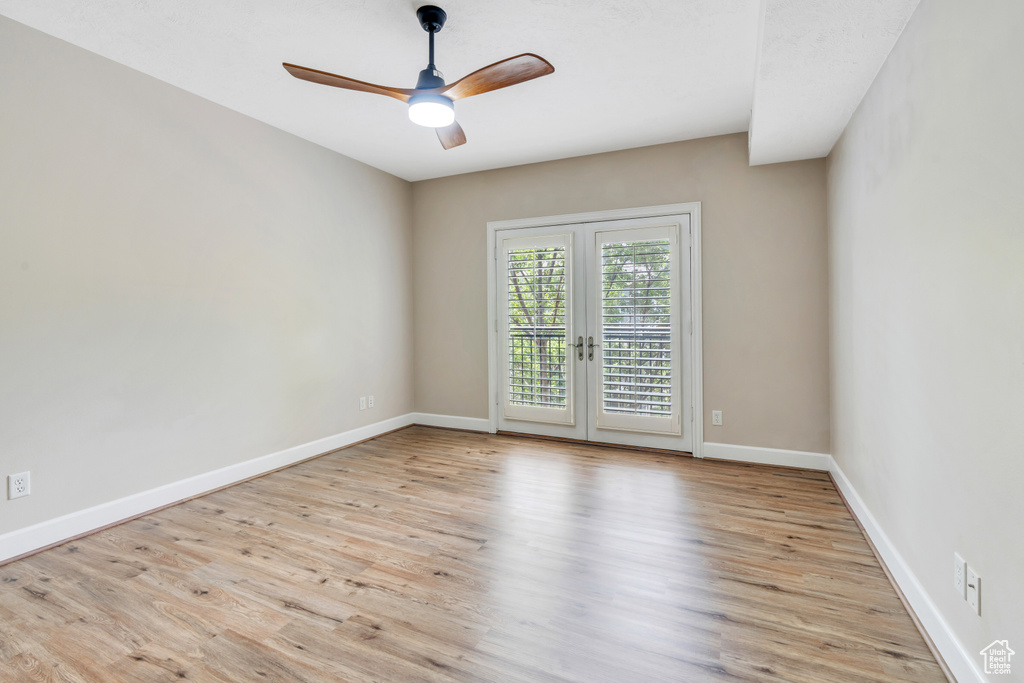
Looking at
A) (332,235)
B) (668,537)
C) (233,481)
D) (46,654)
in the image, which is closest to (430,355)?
(332,235)

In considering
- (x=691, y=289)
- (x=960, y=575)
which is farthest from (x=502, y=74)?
(x=960, y=575)

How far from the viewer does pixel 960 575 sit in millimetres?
1556

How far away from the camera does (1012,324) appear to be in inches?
50.2

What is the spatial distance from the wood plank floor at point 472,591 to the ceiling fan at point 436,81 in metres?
2.28

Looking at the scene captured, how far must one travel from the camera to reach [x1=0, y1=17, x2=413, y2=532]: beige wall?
8.23 ft

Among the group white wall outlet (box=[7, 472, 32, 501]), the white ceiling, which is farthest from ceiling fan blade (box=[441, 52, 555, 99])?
white wall outlet (box=[7, 472, 32, 501])

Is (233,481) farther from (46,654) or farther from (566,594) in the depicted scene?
(566,594)

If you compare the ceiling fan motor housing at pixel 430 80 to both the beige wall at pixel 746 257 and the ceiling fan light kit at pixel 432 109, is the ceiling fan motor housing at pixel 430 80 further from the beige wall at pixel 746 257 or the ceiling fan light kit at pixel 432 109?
the beige wall at pixel 746 257

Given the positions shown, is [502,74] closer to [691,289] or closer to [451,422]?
[691,289]

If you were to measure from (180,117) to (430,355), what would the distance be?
9.80 feet

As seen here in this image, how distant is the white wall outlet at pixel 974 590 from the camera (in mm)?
1450

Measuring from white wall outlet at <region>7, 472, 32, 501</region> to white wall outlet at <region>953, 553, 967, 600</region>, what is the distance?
4.05 meters

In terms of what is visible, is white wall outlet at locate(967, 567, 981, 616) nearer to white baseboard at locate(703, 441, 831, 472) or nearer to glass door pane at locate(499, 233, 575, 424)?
white baseboard at locate(703, 441, 831, 472)

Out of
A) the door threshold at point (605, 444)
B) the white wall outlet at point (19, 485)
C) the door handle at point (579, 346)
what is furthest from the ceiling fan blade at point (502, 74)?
the door threshold at point (605, 444)
